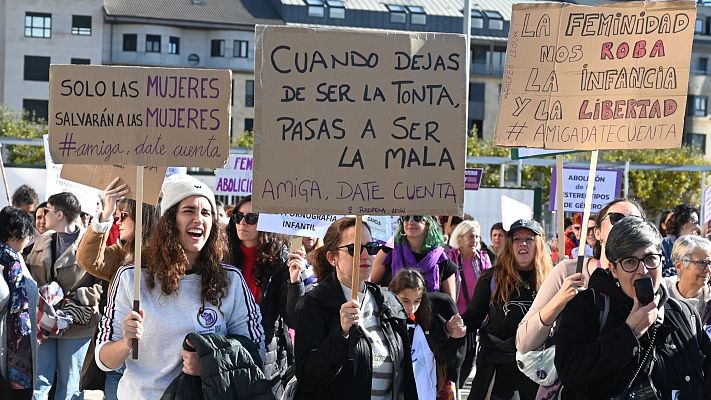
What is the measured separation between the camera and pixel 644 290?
4.86 meters

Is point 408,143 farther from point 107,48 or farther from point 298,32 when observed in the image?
point 107,48

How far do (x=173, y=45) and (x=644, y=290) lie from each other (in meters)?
64.3

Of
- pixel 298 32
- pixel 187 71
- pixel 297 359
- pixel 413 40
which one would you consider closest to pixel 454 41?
pixel 413 40

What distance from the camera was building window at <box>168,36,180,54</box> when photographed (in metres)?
67.4

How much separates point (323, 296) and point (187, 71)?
3.96 feet

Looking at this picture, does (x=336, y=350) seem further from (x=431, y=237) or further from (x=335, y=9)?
(x=335, y=9)

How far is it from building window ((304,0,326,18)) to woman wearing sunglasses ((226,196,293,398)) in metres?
59.6

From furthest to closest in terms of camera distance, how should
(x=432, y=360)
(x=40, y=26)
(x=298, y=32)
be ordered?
(x=40, y=26)
(x=432, y=360)
(x=298, y=32)

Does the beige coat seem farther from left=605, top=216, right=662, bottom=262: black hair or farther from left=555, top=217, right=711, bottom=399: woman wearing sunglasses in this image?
left=605, top=216, right=662, bottom=262: black hair

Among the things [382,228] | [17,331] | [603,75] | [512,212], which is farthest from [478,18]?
[603,75]

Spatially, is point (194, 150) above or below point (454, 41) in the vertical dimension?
below

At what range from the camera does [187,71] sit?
5.76 metres

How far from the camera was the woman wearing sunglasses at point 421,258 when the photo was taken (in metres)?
9.12

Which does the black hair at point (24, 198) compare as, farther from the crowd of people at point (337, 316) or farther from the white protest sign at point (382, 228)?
the white protest sign at point (382, 228)
